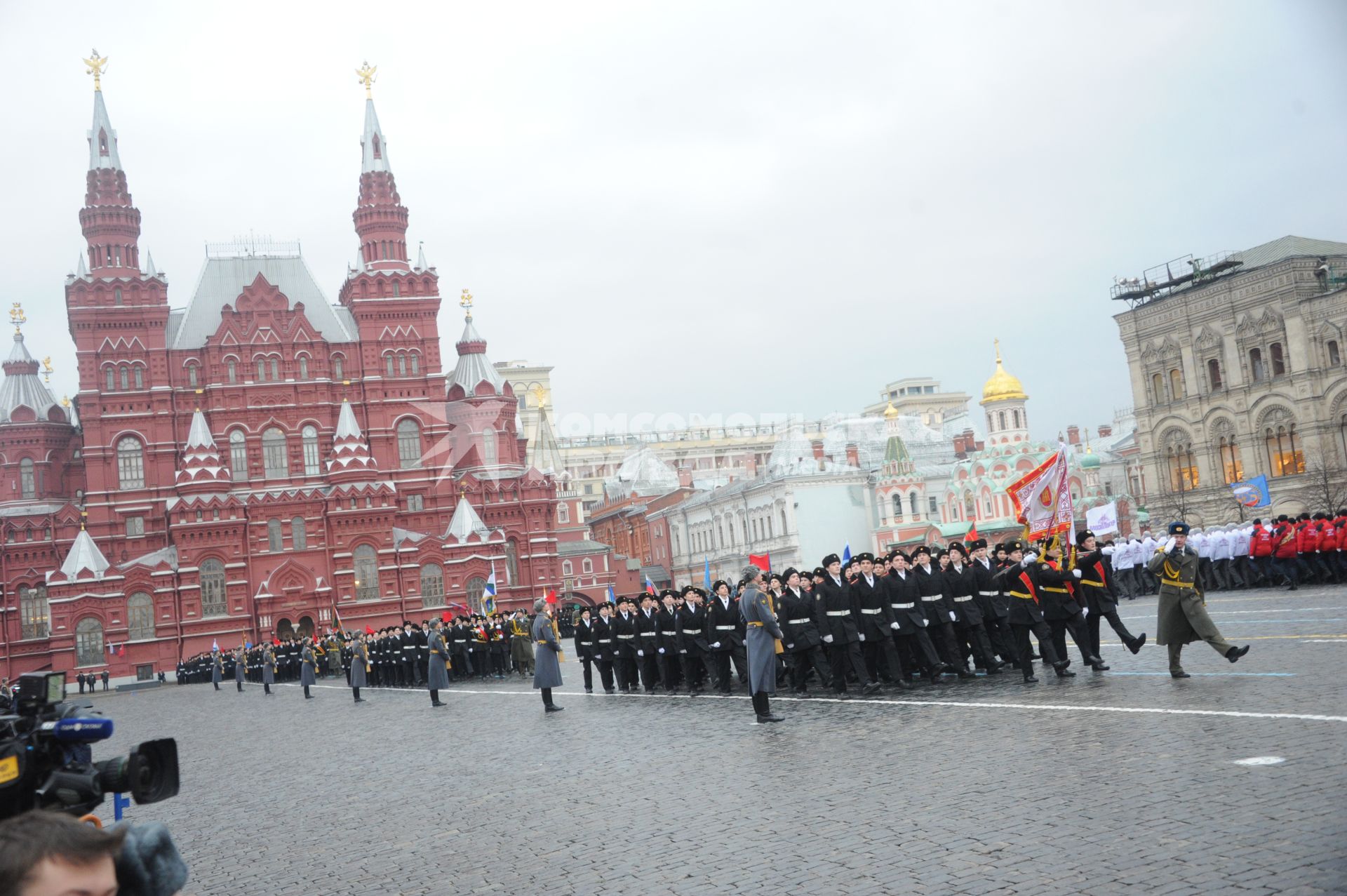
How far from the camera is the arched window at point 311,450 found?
61750 mm

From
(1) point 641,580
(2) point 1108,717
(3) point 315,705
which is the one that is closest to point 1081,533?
(2) point 1108,717

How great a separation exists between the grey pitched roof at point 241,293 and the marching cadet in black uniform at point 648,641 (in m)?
47.8

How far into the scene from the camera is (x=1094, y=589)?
47.5 feet

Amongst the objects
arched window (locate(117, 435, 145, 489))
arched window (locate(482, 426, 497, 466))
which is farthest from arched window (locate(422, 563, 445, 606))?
arched window (locate(117, 435, 145, 489))

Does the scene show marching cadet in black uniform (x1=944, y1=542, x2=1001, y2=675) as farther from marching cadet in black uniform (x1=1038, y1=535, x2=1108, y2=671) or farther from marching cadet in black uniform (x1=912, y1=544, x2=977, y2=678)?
marching cadet in black uniform (x1=1038, y1=535, x2=1108, y2=671)

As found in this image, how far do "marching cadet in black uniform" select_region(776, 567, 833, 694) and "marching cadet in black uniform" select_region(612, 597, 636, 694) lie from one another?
4480 millimetres

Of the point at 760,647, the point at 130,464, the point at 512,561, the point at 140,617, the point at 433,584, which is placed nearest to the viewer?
the point at 760,647

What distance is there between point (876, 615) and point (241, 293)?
183ft

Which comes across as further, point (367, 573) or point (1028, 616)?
point (367, 573)

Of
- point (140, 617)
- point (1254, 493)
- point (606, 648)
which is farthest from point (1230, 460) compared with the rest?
point (140, 617)

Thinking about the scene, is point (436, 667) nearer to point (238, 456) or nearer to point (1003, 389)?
point (238, 456)

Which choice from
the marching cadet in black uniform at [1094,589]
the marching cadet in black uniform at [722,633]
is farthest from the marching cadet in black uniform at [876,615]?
the marching cadet in black uniform at [722,633]

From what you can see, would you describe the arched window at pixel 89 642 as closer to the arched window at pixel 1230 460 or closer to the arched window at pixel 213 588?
the arched window at pixel 213 588

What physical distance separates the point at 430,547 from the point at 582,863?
178 feet
